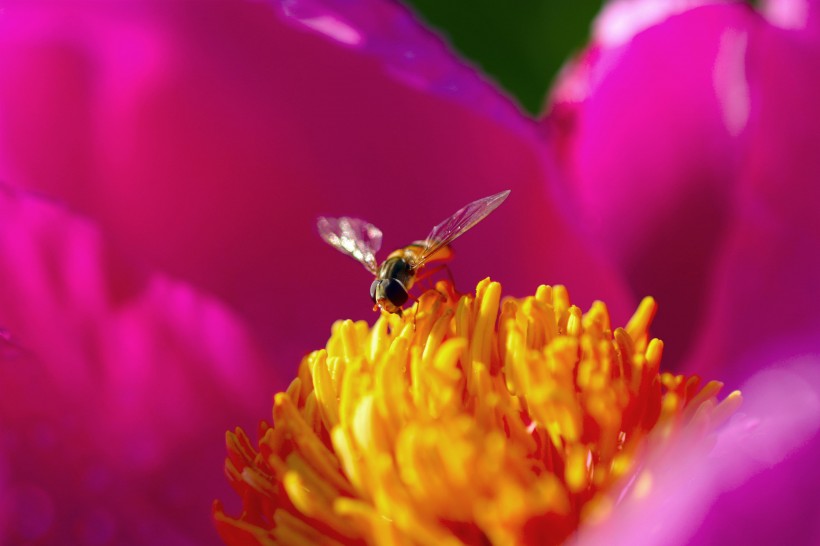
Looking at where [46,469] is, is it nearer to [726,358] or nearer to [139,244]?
[139,244]

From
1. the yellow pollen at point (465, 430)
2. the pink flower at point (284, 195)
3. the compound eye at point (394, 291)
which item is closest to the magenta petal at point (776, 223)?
the pink flower at point (284, 195)

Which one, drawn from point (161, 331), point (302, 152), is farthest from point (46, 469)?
point (302, 152)

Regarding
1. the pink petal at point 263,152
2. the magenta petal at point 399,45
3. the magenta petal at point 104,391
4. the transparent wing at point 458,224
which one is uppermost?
the magenta petal at point 399,45

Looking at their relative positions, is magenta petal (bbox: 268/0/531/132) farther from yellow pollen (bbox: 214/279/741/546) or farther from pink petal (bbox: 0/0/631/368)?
yellow pollen (bbox: 214/279/741/546)

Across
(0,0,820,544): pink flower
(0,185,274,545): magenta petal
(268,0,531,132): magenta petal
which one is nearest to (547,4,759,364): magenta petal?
(0,0,820,544): pink flower

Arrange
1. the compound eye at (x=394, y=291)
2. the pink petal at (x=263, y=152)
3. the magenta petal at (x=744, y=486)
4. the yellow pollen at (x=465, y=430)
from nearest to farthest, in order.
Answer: the magenta petal at (x=744, y=486), the yellow pollen at (x=465, y=430), the compound eye at (x=394, y=291), the pink petal at (x=263, y=152)

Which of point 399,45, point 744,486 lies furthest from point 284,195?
point 744,486

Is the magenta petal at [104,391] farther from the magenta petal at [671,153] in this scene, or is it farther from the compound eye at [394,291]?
the magenta petal at [671,153]
